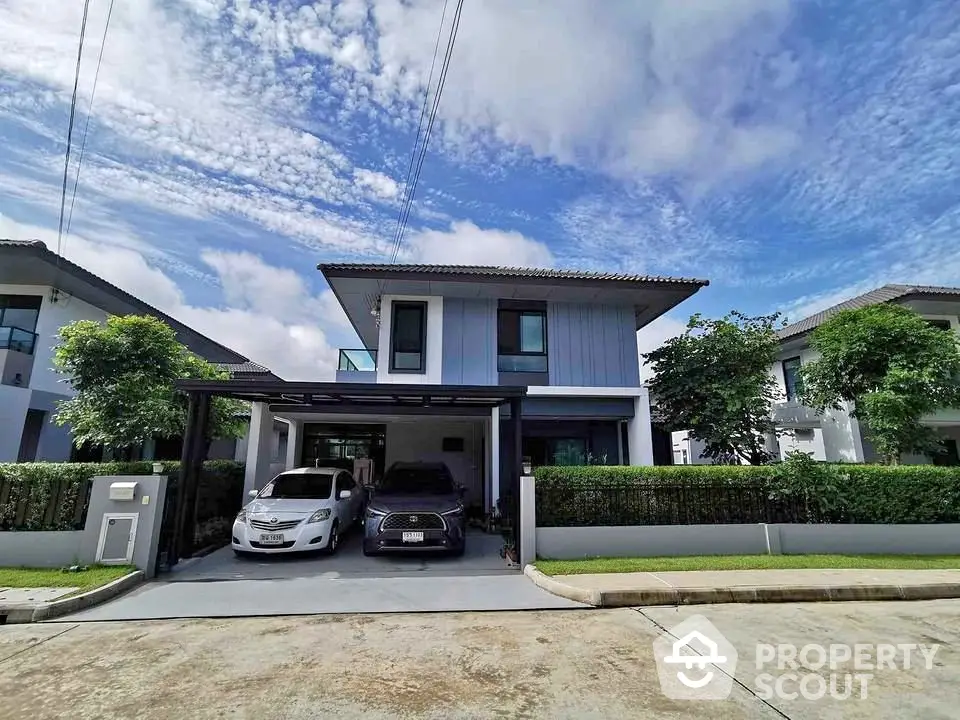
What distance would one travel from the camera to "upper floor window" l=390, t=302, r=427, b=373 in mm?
12500

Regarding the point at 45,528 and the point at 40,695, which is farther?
the point at 45,528

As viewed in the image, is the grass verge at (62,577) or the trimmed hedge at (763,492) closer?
the grass verge at (62,577)

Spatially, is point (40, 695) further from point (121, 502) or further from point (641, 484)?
point (641, 484)

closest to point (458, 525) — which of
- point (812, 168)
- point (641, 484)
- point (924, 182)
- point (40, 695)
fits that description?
point (641, 484)

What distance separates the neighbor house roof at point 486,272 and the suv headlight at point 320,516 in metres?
5.70

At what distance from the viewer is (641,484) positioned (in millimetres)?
8406

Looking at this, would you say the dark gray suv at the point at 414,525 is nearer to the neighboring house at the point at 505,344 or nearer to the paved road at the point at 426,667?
the paved road at the point at 426,667

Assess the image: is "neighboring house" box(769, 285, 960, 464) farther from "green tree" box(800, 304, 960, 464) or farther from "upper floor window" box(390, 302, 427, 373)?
"upper floor window" box(390, 302, 427, 373)

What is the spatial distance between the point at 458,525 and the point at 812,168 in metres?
9.87

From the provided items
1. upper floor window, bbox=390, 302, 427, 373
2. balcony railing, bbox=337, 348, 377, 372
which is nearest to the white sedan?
upper floor window, bbox=390, 302, 427, 373

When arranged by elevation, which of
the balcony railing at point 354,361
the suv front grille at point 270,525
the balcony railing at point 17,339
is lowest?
the suv front grille at point 270,525

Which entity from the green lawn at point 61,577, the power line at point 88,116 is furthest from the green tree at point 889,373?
the power line at point 88,116

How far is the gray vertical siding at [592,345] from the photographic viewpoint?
12.8 meters

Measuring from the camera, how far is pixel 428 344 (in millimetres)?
12539
